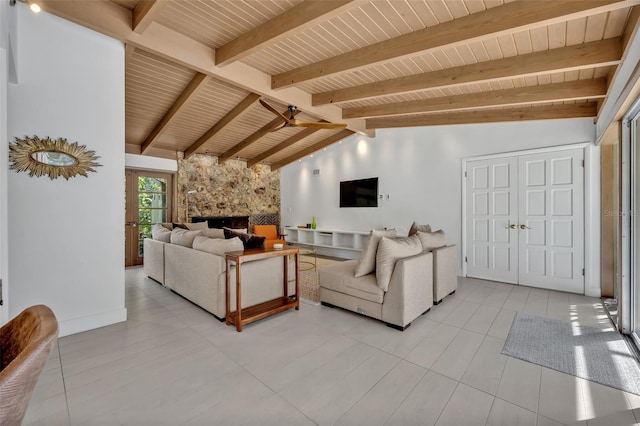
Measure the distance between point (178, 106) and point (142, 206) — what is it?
2.83 m

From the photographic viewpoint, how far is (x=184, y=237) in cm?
394

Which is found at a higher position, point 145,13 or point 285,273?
point 145,13

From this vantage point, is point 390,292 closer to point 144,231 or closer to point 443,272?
point 443,272

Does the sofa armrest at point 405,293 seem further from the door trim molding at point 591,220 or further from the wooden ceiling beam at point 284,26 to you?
the door trim molding at point 591,220

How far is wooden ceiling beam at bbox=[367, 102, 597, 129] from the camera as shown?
4.07 meters


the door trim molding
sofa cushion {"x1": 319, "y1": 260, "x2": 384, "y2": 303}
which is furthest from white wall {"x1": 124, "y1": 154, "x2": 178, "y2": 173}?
the door trim molding

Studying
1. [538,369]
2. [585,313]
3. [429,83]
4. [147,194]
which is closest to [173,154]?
[147,194]

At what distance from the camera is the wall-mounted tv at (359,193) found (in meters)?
6.44

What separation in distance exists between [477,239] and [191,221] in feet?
19.8

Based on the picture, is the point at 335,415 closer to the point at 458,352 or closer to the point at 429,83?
the point at 458,352

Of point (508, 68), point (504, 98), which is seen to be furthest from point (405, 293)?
point (504, 98)

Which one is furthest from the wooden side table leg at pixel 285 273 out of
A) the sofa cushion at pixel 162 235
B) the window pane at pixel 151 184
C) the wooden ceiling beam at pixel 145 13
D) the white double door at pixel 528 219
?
the window pane at pixel 151 184

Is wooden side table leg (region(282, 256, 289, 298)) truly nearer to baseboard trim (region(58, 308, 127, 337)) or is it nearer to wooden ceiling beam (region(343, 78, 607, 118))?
baseboard trim (region(58, 308, 127, 337))

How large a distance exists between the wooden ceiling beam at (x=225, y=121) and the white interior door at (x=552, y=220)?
4.43 meters
